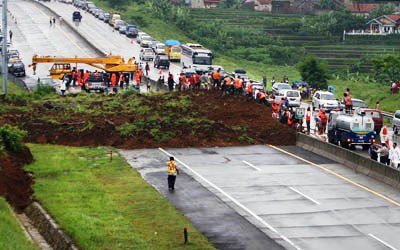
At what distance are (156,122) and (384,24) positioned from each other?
94305 mm

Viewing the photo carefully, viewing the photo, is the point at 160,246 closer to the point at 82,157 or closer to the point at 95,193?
the point at 95,193

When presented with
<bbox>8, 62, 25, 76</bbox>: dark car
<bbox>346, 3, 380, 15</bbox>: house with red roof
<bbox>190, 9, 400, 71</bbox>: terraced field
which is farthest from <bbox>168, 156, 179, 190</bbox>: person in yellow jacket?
<bbox>346, 3, 380, 15</bbox>: house with red roof

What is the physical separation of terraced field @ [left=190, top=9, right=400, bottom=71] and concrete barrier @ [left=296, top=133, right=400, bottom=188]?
6912 centimetres

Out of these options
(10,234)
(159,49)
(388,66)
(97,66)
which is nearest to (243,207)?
(10,234)

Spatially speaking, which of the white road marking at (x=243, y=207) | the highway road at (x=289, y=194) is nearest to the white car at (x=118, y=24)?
the highway road at (x=289, y=194)

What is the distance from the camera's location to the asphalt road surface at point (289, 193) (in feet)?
103

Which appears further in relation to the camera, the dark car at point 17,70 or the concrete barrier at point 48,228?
the dark car at point 17,70

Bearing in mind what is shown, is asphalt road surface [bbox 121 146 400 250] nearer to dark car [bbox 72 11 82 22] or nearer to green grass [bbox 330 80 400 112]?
green grass [bbox 330 80 400 112]

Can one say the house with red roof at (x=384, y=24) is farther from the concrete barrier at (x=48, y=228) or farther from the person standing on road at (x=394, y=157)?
the concrete barrier at (x=48, y=228)

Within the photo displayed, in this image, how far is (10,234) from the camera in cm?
2853

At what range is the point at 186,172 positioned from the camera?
4147 centimetres

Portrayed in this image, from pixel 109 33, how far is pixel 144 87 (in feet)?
155

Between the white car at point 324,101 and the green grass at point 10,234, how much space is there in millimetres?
33823

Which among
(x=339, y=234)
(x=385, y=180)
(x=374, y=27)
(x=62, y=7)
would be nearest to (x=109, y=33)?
(x=62, y=7)
